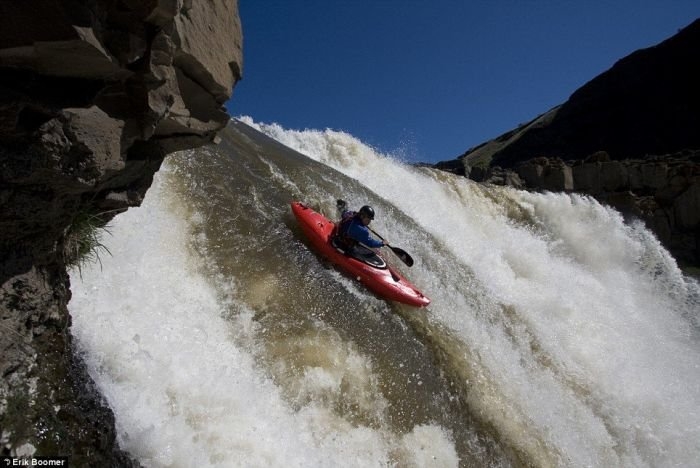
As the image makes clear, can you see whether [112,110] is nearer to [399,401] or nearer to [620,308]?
[399,401]

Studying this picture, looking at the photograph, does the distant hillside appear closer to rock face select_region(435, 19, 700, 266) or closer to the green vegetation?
rock face select_region(435, 19, 700, 266)

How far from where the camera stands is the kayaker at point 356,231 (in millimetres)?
6652

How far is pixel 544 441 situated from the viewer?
224 inches

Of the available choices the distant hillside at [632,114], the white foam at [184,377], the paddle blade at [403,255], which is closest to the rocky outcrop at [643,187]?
the paddle blade at [403,255]

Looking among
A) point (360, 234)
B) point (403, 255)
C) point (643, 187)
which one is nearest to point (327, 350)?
point (360, 234)

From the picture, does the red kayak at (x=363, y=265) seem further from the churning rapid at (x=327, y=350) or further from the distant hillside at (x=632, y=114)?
the distant hillside at (x=632, y=114)

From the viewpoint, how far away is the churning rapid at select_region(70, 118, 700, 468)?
3.59 meters

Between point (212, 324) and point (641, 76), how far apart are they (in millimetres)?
61736

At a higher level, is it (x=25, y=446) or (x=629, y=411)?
(x=25, y=446)

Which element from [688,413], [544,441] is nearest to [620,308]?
[688,413]

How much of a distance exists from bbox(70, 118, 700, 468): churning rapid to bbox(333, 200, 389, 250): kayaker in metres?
0.50

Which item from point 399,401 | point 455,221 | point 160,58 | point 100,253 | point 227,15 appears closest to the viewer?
point 160,58

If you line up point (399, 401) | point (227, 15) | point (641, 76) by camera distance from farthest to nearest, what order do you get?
point (641, 76)
point (399, 401)
point (227, 15)

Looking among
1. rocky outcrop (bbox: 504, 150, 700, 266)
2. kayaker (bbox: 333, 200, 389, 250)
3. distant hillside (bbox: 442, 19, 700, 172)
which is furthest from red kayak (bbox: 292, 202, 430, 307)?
distant hillside (bbox: 442, 19, 700, 172)
